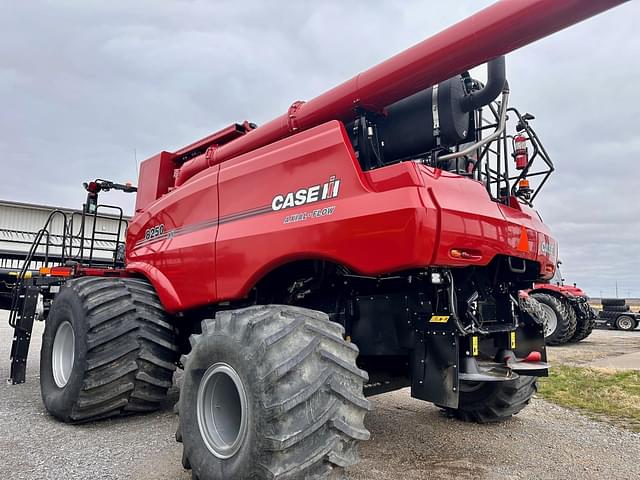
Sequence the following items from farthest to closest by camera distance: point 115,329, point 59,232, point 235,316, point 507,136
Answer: point 59,232, point 115,329, point 507,136, point 235,316

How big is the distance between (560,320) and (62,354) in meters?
12.6

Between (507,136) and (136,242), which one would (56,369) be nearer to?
(136,242)

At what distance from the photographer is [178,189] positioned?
526cm

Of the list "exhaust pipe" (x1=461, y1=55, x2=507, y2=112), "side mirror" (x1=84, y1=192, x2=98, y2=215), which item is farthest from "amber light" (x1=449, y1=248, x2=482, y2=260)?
"side mirror" (x1=84, y1=192, x2=98, y2=215)

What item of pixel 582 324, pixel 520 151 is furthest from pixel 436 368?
pixel 582 324

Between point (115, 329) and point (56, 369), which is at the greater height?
point (115, 329)

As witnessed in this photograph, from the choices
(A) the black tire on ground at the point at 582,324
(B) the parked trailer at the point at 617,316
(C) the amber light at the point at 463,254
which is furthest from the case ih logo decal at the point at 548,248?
(B) the parked trailer at the point at 617,316

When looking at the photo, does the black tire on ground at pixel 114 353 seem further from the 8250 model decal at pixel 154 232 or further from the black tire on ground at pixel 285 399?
the black tire on ground at pixel 285 399

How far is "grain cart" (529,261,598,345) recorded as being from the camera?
1412 cm

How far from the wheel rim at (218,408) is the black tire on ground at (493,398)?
2525mm

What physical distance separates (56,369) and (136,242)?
5.12 ft

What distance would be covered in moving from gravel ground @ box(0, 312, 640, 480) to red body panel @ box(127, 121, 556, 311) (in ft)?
4.15

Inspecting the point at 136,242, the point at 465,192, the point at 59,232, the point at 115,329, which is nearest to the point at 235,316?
the point at 465,192

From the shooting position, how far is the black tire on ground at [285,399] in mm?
2816
